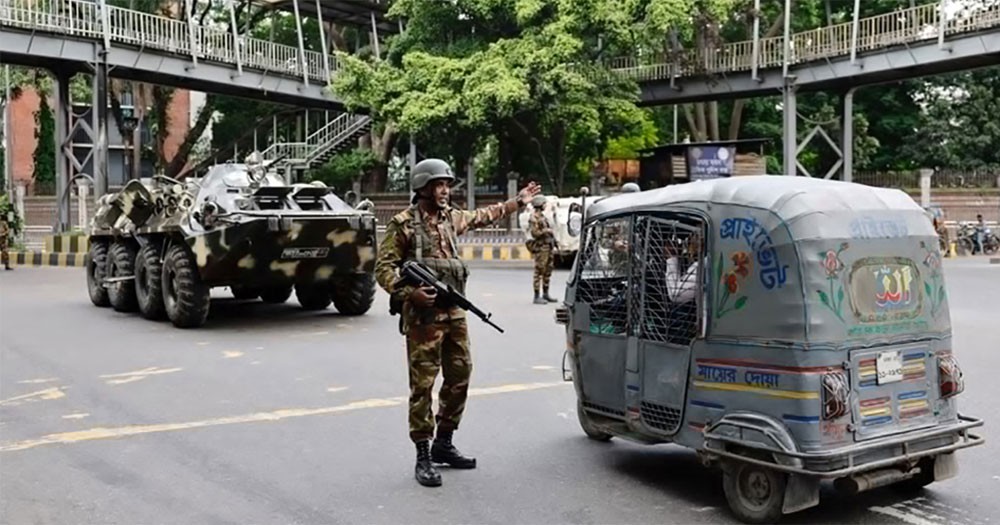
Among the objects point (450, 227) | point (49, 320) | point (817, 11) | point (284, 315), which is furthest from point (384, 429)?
point (817, 11)

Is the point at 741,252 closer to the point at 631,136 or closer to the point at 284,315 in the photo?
the point at 284,315

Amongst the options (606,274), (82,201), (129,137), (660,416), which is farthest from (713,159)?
(660,416)

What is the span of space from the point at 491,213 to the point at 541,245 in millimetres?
8515

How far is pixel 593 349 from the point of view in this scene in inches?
231

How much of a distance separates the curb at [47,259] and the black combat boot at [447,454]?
67.2 feet

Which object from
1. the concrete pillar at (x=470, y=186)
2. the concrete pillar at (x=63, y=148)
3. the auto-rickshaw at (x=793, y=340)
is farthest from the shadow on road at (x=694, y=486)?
the concrete pillar at (x=470, y=186)

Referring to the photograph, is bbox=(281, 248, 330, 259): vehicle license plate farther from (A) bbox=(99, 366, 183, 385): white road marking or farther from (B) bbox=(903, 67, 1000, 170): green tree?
(B) bbox=(903, 67, 1000, 170): green tree

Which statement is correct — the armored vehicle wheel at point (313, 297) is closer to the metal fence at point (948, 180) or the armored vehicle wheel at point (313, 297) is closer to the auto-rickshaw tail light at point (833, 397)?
the auto-rickshaw tail light at point (833, 397)

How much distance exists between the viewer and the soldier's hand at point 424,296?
5402 mm

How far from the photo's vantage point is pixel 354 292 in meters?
13.4

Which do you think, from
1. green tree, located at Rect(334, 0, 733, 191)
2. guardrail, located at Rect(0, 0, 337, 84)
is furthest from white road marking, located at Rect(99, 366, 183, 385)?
green tree, located at Rect(334, 0, 733, 191)

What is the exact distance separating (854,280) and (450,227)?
2224mm

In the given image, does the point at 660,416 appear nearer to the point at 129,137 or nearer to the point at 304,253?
the point at 304,253

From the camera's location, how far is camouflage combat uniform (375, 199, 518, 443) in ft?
18.3
